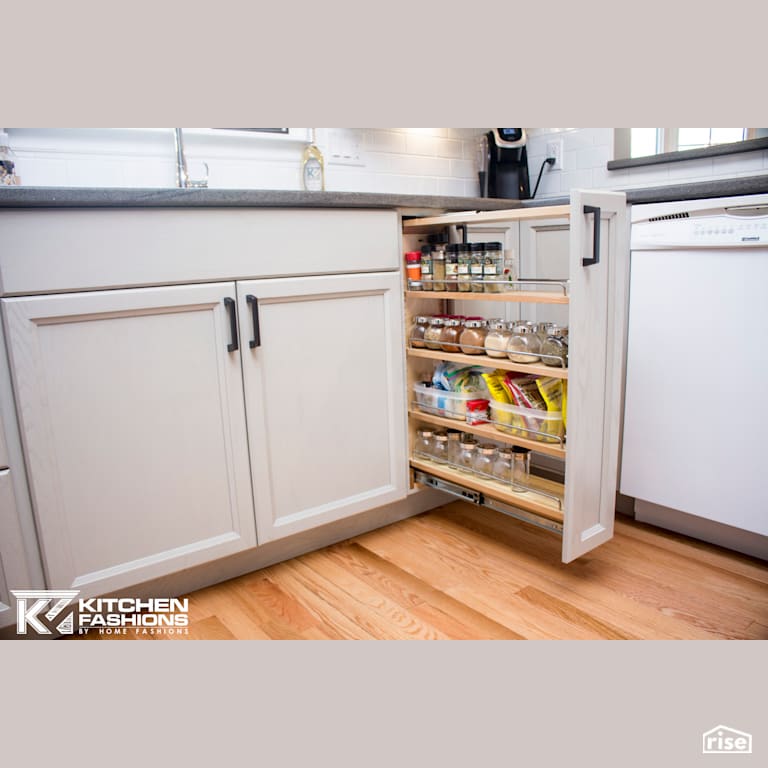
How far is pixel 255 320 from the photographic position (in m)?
1.58

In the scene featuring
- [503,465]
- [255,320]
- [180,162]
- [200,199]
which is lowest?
[503,465]

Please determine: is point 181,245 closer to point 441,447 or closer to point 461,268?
point 461,268

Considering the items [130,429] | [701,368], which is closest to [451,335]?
[701,368]

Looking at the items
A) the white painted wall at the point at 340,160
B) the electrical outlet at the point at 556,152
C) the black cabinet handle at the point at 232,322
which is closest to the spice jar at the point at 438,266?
the black cabinet handle at the point at 232,322

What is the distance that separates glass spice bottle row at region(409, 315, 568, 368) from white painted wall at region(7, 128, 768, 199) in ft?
2.54

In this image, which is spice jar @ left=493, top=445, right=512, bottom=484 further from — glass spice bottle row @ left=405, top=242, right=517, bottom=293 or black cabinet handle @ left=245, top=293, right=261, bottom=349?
black cabinet handle @ left=245, top=293, right=261, bottom=349

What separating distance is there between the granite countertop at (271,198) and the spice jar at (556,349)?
0.48 meters

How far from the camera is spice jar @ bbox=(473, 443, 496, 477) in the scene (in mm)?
1854

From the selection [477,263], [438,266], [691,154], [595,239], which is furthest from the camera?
[691,154]

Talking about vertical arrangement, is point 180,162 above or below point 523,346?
above

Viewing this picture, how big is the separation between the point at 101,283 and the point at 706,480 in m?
1.58

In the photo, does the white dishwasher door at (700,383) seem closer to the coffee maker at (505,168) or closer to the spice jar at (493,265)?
the spice jar at (493,265)

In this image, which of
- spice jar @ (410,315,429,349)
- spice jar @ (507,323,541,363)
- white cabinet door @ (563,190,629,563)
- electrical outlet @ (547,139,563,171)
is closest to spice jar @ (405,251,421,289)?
spice jar @ (410,315,429,349)

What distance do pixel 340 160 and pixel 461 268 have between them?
0.88m
